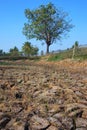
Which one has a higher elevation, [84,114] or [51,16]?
[51,16]

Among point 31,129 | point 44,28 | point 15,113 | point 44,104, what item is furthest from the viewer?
point 44,28

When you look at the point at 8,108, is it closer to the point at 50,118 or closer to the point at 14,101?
the point at 14,101

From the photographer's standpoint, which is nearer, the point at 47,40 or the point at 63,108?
the point at 63,108

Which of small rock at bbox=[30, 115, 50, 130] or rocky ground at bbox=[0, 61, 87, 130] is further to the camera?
rocky ground at bbox=[0, 61, 87, 130]

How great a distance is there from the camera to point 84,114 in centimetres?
776

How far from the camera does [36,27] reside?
70.2m

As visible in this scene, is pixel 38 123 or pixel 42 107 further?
pixel 42 107

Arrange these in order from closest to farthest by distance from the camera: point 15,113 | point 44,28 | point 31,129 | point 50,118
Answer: point 31,129 < point 50,118 < point 15,113 < point 44,28

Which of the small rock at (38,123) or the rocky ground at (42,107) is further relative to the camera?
the rocky ground at (42,107)

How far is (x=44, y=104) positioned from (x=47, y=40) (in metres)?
62.8

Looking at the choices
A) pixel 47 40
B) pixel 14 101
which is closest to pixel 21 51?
pixel 47 40

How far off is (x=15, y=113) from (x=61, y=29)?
64.4 meters

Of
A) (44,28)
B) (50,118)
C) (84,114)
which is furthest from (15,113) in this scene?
(44,28)

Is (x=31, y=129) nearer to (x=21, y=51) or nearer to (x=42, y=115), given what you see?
(x=42, y=115)
